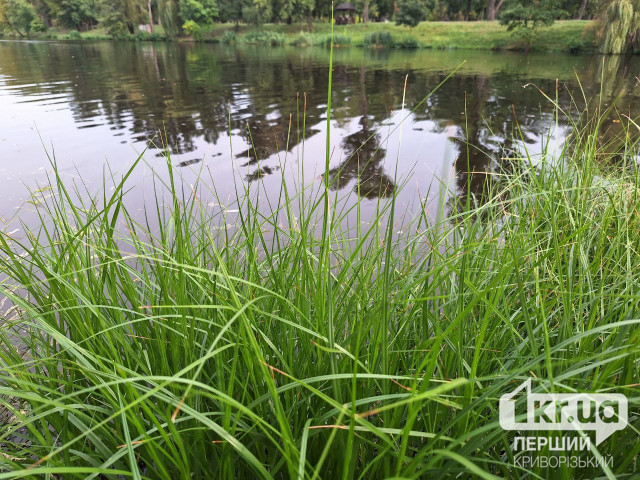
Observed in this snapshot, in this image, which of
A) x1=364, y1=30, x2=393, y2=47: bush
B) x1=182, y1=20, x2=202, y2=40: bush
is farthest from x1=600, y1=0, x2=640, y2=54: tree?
x1=182, y1=20, x2=202, y2=40: bush

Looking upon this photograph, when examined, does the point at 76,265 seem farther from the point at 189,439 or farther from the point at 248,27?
the point at 248,27

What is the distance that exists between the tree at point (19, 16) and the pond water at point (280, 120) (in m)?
39.9

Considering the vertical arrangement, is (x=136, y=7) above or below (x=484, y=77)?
above

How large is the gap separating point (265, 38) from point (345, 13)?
17.0 m

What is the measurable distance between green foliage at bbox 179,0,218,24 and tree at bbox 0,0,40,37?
72.5 feet

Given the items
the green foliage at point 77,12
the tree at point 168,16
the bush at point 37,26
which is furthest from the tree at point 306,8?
the bush at point 37,26

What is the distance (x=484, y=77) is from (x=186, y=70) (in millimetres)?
10713

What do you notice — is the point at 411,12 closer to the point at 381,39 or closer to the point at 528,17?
the point at 381,39

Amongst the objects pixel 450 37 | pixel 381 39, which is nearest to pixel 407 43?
pixel 381 39

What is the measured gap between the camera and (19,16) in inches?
1790

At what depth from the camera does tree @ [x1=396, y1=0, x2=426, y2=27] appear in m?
28.7

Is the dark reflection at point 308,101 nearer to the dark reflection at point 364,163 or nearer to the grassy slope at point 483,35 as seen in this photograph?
the dark reflection at point 364,163

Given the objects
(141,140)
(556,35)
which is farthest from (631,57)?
(141,140)

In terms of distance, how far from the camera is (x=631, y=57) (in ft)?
53.9
